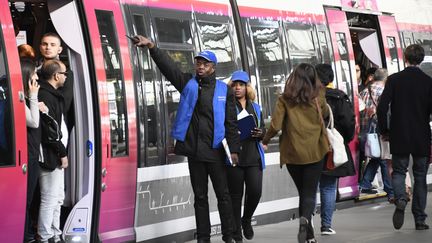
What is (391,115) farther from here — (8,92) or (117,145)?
(8,92)

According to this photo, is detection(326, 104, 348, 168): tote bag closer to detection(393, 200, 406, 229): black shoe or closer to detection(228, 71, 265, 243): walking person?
detection(228, 71, 265, 243): walking person

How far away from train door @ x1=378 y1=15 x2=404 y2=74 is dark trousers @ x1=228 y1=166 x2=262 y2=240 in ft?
19.1

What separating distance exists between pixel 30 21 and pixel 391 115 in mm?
3838

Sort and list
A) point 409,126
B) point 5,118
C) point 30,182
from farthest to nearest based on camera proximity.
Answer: point 409,126, point 30,182, point 5,118

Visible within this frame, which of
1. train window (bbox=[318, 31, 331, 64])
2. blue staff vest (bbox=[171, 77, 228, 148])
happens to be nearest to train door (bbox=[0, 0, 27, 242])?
blue staff vest (bbox=[171, 77, 228, 148])

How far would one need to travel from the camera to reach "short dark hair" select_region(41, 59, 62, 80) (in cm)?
995

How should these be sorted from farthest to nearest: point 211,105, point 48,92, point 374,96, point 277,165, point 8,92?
1. point 374,96
2. point 277,165
3. point 211,105
4. point 48,92
5. point 8,92

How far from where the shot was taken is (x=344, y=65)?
15.5m

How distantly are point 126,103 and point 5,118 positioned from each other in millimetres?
1817

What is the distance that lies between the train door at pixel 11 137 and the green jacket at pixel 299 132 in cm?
257

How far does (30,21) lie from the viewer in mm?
11164

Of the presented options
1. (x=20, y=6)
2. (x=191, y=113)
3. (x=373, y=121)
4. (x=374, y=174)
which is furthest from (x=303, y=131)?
(x=374, y=174)

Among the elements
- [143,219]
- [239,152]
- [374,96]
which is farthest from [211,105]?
[374,96]

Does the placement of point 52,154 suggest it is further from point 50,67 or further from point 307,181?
point 307,181
